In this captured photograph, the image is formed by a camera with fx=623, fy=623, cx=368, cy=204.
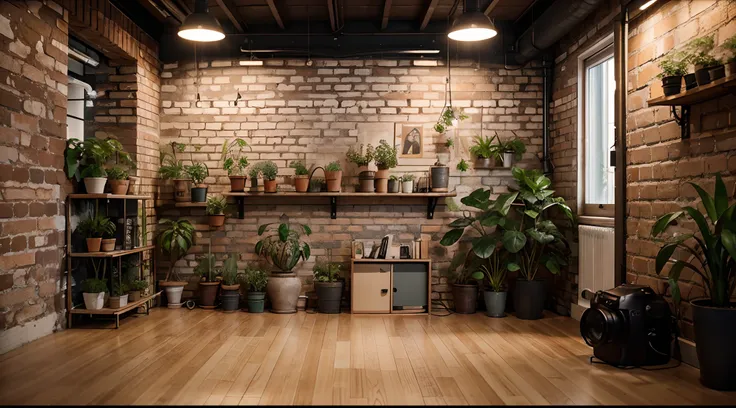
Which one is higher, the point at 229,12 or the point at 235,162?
the point at 229,12

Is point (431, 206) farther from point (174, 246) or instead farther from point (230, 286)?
point (174, 246)

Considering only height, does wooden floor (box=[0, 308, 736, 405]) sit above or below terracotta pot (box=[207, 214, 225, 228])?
below

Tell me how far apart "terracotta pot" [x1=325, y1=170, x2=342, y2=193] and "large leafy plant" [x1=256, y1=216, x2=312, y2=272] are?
50 centimetres

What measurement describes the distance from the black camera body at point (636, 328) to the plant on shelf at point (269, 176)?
3.56 meters

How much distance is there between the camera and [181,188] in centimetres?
658

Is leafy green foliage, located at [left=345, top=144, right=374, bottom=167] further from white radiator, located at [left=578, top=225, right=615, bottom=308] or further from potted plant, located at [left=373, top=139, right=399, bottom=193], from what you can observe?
white radiator, located at [left=578, top=225, right=615, bottom=308]

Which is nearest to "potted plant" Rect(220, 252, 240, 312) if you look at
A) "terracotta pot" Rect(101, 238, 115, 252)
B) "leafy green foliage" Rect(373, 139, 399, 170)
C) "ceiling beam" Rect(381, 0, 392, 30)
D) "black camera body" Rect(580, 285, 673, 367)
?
"terracotta pot" Rect(101, 238, 115, 252)

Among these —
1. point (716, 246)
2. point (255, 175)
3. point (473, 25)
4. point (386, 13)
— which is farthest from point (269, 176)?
point (716, 246)

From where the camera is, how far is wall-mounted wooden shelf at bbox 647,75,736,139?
11.6 feet

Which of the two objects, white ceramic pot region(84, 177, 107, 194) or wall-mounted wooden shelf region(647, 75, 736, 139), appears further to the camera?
white ceramic pot region(84, 177, 107, 194)

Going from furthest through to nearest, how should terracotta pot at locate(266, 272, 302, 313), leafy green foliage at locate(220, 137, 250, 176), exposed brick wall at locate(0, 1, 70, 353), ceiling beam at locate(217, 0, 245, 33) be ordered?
leafy green foliage at locate(220, 137, 250, 176) → terracotta pot at locate(266, 272, 302, 313) → ceiling beam at locate(217, 0, 245, 33) → exposed brick wall at locate(0, 1, 70, 353)

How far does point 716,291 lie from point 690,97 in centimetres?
120

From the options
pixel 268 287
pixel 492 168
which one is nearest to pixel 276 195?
pixel 268 287

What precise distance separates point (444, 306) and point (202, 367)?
3.17m
